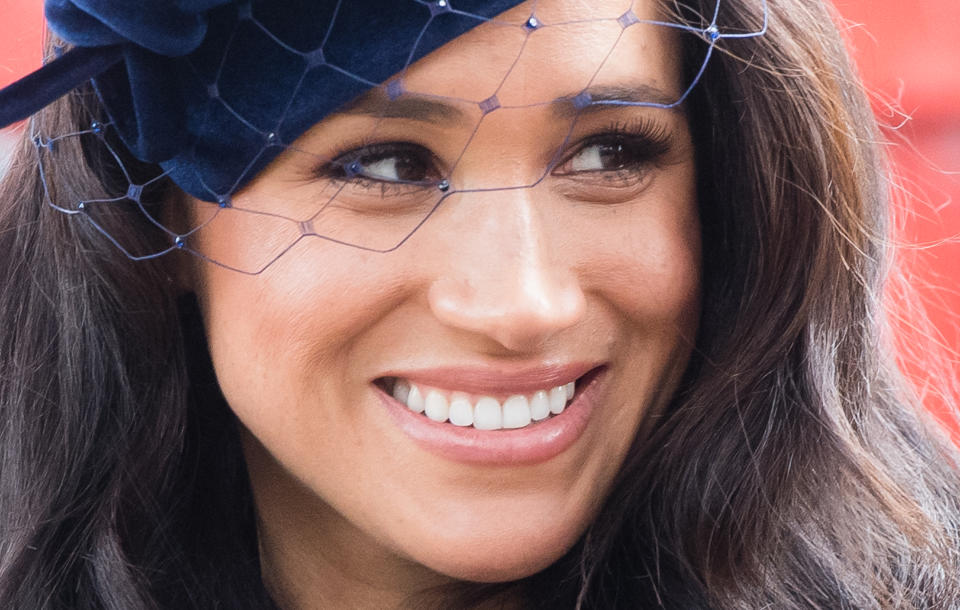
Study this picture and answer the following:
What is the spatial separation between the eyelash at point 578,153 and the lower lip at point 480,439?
0.96ft

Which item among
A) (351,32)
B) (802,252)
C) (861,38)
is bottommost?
(802,252)

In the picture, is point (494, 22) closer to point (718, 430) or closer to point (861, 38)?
point (718, 430)

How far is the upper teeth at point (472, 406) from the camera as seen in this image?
1.71m

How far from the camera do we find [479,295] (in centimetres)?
157

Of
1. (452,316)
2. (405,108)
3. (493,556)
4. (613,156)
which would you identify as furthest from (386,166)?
(493,556)

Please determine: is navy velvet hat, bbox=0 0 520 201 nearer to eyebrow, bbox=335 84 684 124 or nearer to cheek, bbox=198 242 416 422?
eyebrow, bbox=335 84 684 124

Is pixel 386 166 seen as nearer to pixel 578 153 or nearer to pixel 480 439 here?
pixel 578 153

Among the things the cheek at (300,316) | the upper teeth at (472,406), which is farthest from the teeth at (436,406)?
the cheek at (300,316)

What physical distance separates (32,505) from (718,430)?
1.06 meters

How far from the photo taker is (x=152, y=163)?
1.75 metres

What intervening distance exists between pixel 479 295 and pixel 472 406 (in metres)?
0.21

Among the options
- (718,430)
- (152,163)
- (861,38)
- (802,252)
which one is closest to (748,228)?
(802,252)

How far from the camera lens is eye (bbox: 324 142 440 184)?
162cm

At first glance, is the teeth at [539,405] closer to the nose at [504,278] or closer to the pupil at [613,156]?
the nose at [504,278]
